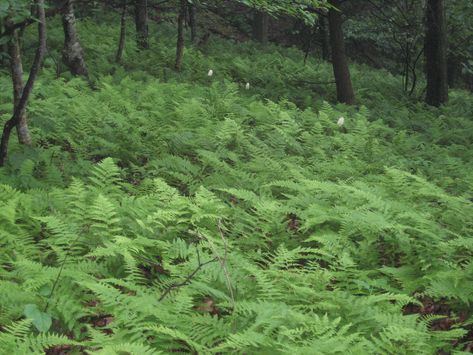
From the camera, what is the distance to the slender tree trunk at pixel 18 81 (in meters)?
5.86

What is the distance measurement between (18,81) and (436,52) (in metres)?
11.0

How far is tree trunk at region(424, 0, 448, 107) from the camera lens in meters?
12.9

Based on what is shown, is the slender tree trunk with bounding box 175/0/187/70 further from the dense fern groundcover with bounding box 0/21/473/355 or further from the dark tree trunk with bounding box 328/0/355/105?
the dark tree trunk with bounding box 328/0/355/105

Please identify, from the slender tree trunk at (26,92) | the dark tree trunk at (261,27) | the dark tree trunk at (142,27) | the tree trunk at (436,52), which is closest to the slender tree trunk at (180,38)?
the dark tree trunk at (142,27)

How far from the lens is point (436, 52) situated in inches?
516

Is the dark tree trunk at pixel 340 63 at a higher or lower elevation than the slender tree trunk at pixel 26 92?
higher

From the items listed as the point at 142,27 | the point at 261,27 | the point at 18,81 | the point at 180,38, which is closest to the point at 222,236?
the point at 18,81

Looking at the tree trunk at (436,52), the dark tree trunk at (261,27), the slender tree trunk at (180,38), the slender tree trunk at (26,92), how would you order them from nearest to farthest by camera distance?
the slender tree trunk at (26,92) < the slender tree trunk at (180,38) < the tree trunk at (436,52) < the dark tree trunk at (261,27)

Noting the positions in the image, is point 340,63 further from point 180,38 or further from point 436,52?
point 180,38

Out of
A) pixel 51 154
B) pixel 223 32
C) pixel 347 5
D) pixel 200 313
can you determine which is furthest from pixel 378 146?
pixel 223 32

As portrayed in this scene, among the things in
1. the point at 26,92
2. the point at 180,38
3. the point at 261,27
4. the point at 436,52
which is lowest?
the point at 26,92

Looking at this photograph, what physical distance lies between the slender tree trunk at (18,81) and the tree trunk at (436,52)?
423 inches

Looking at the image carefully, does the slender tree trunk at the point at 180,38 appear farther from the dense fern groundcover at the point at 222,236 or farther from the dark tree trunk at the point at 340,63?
the dark tree trunk at the point at 340,63

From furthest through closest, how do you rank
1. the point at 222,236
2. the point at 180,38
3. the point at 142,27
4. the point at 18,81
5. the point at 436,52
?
the point at 142,27, the point at 436,52, the point at 180,38, the point at 18,81, the point at 222,236
